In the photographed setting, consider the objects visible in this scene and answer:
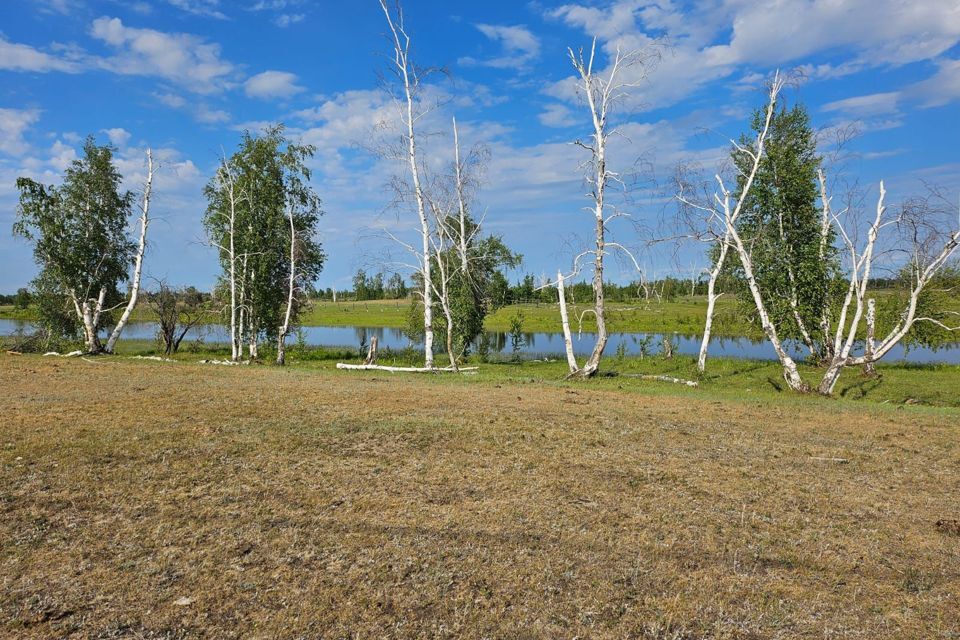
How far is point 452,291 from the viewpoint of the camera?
3294 centimetres

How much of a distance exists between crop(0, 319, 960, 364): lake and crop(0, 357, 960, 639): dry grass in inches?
844

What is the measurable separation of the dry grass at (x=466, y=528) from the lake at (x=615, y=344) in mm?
21441

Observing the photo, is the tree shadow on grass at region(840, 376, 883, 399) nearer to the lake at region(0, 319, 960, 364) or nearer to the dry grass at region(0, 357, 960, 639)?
the lake at region(0, 319, 960, 364)

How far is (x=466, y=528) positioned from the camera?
6.04m

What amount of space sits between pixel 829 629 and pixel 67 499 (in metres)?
7.43

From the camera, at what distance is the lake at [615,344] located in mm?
36406

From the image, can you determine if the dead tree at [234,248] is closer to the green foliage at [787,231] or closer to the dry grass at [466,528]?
the dry grass at [466,528]

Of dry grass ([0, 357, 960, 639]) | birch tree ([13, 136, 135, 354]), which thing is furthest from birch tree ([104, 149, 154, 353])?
dry grass ([0, 357, 960, 639])

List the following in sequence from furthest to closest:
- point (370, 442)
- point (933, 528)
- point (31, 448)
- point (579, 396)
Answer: point (579, 396)
point (370, 442)
point (31, 448)
point (933, 528)

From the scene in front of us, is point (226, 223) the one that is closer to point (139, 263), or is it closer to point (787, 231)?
point (139, 263)

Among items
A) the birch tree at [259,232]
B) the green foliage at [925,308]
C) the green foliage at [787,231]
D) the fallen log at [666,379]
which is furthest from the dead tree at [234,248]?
the green foliage at [925,308]

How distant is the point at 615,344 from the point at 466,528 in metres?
45.6

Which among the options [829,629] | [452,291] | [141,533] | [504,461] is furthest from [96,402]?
[452,291]

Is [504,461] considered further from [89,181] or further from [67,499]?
[89,181]
